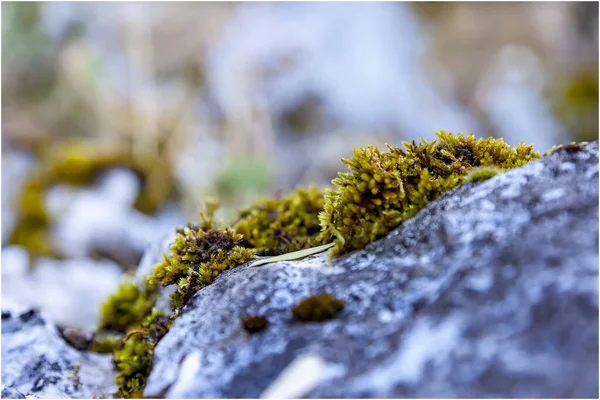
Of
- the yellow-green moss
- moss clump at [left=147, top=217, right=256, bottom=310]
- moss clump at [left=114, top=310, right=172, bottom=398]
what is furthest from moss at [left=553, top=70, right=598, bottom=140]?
moss clump at [left=114, top=310, right=172, bottom=398]

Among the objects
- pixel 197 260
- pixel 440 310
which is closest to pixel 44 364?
pixel 197 260

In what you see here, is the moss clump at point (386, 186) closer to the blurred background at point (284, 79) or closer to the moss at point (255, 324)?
the moss at point (255, 324)

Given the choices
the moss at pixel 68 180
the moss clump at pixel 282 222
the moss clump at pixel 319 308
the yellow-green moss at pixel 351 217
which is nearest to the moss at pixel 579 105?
the moss at pixel 68 180

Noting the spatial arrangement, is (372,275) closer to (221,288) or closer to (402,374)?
(402,374)

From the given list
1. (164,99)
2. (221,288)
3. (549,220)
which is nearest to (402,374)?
(549,220)

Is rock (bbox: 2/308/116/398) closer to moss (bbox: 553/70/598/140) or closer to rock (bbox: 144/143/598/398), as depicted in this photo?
rock (bbox: 144/143/598/398)
